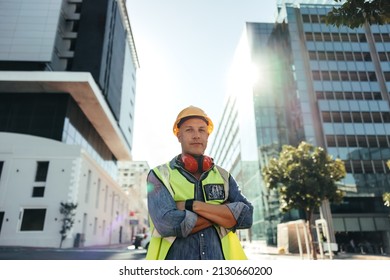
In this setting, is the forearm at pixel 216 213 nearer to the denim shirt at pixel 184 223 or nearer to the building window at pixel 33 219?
the denim shirt at pixel 184 223

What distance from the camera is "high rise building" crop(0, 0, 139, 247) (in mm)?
19266

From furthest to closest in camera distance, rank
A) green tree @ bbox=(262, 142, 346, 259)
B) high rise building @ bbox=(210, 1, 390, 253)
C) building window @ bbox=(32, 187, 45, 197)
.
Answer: high rise building @ bbox=(210, 1, 390, 253) → building window @ bbox=(32, 187, 45, 197) → green tree @ bbox=(262, 142, 346, 259)

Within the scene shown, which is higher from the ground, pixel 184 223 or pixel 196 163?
pixel 196 163

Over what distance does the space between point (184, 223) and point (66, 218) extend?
20138 millimetres

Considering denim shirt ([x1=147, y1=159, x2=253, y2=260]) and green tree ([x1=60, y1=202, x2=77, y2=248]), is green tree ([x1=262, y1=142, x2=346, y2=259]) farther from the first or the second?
denim shirt ([x1=147, y1=159, x2=253, y2=260])

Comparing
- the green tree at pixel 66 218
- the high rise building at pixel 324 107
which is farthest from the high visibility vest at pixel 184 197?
the high rise building at pixel 324 107

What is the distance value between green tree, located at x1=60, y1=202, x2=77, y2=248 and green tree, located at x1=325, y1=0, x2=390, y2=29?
19.5 m

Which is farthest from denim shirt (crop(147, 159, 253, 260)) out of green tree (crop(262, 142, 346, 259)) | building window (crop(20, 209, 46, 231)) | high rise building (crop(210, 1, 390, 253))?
high rise building (crop(210, 1, 390, 253))

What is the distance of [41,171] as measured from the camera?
20.1 meters

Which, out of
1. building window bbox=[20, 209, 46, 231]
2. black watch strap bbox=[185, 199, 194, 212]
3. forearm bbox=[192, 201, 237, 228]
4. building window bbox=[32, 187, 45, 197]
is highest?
building window bbox=[32, 187, 45, 197]

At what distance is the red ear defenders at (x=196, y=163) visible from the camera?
1712 millimetres

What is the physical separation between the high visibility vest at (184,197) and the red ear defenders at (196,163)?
6 cm

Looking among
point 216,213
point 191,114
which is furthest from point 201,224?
point 191,114

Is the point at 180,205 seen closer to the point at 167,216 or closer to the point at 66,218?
the point at 167,216
